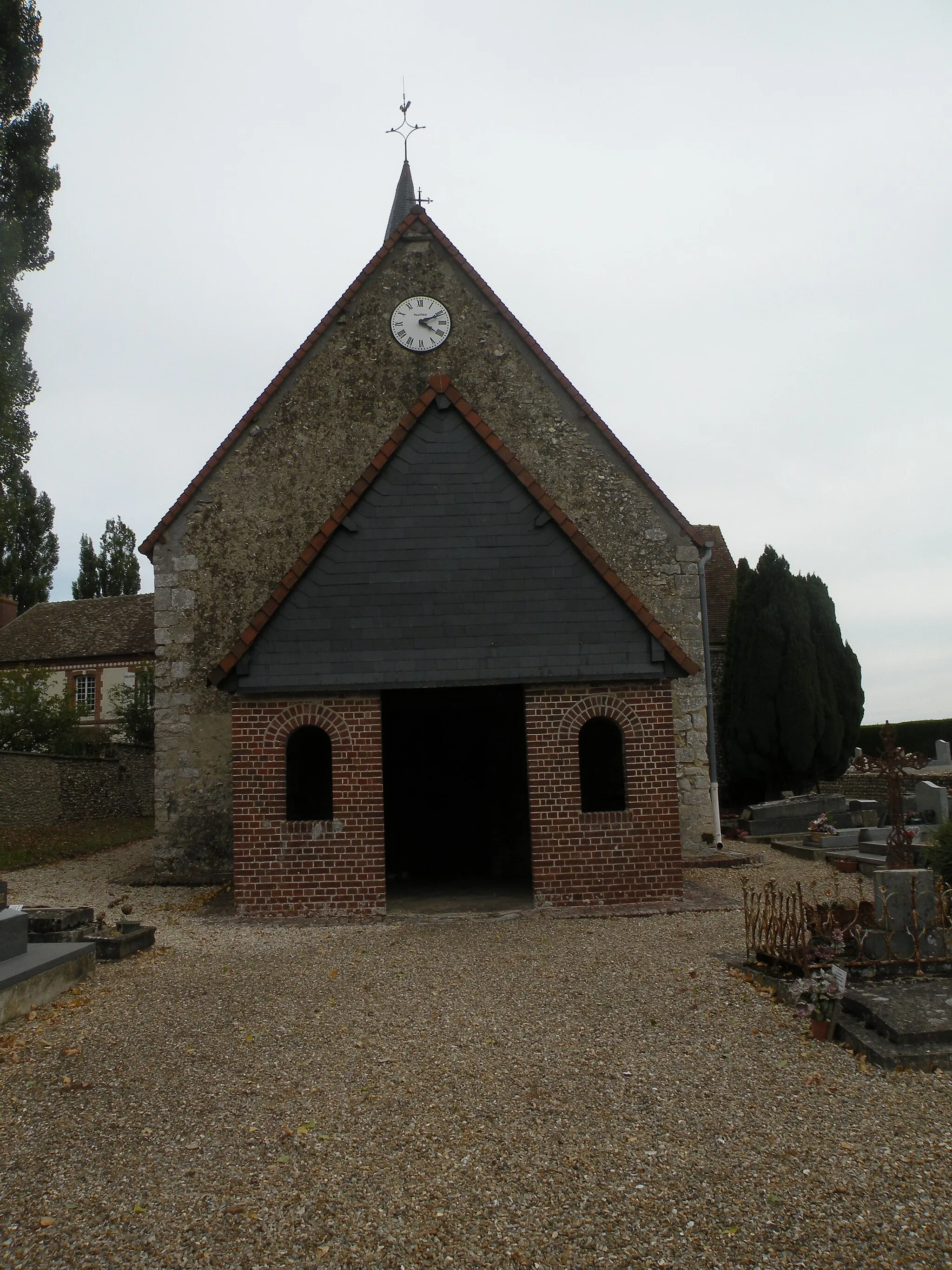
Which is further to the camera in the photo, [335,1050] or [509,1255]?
[335,1050]

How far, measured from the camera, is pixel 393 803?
1497 cm

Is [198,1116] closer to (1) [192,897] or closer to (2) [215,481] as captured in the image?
(1) [192,897]

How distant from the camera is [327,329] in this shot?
14.6 meters

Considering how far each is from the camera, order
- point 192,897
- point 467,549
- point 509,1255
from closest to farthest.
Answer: point 509,1255 < point 467,549 < point 192,897

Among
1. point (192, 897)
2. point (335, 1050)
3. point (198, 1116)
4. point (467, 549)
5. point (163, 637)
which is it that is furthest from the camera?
point (163, 637)

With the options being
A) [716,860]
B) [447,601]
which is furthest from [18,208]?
[716,860]

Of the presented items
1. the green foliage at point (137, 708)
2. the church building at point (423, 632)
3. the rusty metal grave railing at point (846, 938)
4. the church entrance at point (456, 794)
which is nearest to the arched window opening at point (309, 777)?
the church building at point (423, 632)

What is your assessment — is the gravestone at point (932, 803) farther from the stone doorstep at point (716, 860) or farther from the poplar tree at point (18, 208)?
the poplar tree at point (18, 208)

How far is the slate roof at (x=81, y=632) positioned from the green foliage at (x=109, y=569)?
27.0ft

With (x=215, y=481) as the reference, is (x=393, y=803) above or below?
below

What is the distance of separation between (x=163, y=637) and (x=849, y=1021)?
1106 cm

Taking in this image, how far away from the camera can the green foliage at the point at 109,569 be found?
165 ft

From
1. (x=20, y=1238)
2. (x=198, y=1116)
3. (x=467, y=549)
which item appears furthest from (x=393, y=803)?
(x=20, y=1238)

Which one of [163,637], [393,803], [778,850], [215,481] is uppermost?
[215,481]
